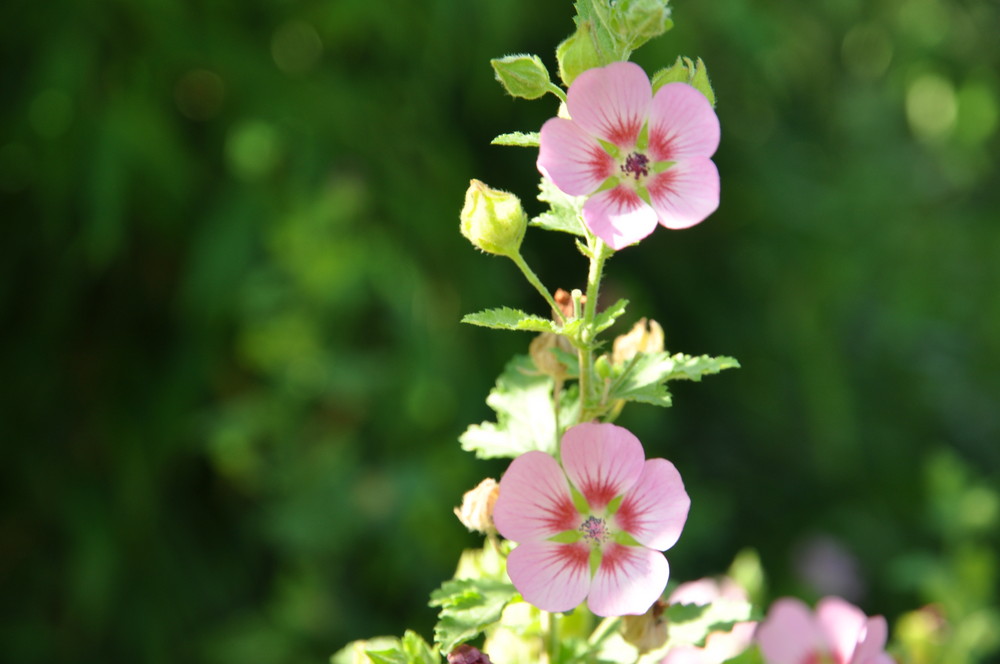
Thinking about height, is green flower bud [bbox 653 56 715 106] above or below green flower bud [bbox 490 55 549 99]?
below

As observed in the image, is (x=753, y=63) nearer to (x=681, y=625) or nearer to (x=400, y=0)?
(x=400, y=0)

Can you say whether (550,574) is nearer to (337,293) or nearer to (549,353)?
(549,353)

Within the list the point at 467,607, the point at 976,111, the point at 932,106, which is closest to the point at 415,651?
the point at 467,607

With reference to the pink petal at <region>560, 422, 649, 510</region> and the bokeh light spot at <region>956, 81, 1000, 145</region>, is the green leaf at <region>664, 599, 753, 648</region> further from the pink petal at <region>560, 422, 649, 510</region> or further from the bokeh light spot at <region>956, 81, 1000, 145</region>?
the bokeh light spot at <region>956, 81, 1000, 145</region>

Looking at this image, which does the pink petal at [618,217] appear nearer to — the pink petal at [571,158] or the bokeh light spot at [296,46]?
the pink petal at [571,158]

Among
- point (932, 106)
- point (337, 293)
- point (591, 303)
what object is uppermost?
point (932, 106)

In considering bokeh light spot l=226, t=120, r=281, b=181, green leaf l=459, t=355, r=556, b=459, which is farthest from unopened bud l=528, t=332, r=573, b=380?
bokeh light spot l=226, t=120, r=281, b=181
